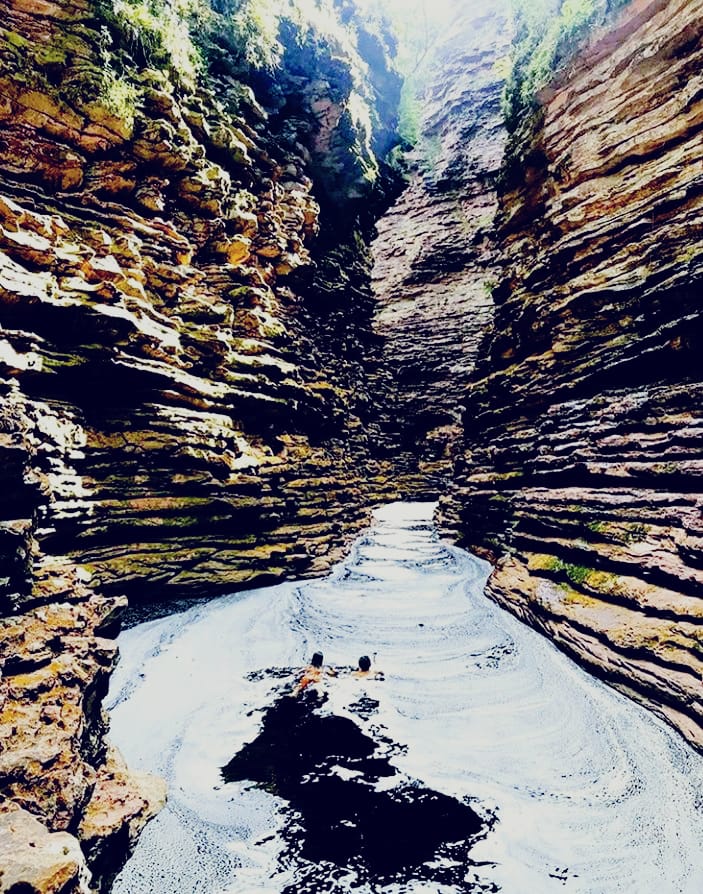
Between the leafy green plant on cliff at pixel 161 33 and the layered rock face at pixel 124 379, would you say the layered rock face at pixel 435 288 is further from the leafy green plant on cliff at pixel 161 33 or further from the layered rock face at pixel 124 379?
the leafy green plant on cliff at pixel 161 33

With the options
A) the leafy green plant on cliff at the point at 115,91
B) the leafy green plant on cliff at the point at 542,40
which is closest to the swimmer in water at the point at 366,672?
the leafy green plant on cliff at the point at 115,91

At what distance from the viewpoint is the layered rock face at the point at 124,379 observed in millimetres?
4277

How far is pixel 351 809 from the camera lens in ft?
14.2

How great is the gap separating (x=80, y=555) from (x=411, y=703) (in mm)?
6104

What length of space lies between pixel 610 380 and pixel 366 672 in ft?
25.2

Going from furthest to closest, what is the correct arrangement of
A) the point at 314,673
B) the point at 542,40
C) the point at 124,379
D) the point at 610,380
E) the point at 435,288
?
the point at 435,288 < the point at 542,40 < the point at 610,380 < the point at 124,379 < the point at 314,673

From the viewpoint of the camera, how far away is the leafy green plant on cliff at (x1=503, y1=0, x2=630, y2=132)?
13.0m

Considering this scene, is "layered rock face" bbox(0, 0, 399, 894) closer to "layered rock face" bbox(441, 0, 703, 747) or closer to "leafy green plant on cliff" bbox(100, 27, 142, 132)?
"leafy green plant on cliff" bbox(100, 27, 142, 132)

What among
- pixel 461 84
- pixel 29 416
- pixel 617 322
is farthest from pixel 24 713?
pixel 461 84

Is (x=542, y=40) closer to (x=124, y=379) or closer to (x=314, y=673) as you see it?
(x=124, y=379)

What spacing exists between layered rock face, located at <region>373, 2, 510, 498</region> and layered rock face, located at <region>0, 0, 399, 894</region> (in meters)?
9.71

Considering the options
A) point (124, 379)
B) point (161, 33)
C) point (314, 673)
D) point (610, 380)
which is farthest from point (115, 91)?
point (314, 673)

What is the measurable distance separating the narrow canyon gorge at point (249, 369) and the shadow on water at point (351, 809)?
1.34 meters

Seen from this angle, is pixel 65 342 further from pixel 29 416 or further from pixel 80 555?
pixel 80 555
